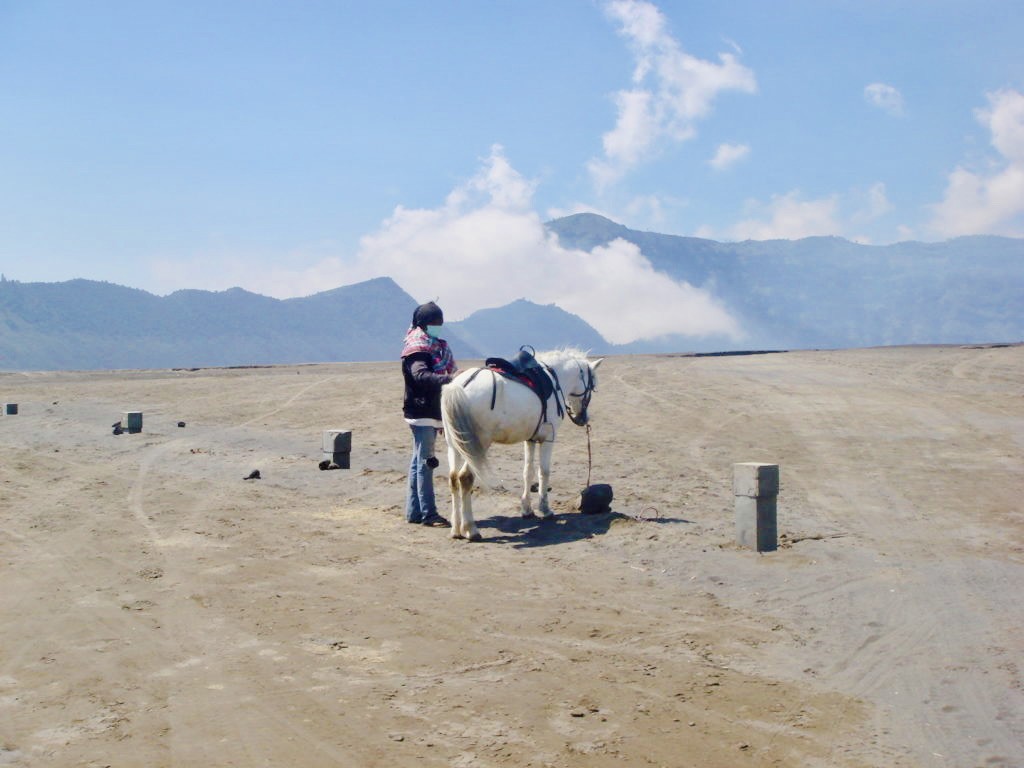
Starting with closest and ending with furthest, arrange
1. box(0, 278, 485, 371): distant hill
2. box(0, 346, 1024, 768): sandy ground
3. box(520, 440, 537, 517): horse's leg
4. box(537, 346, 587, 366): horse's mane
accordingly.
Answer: box(0, 346, 1024, 768): sandy ground
box(520, 440, 537, 517): horse's leg
box(537, 346, 587, 366): horse's mane
box(0, 278, 485, 371): distant hill

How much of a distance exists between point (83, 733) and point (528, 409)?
6544 mm

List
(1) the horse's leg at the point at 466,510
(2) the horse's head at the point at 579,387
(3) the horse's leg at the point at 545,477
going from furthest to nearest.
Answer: (2) the horse's head at the point at 579,387
(3) the horse's leg at the point at 545,477
(1) the horse's leg at the point at 466,510

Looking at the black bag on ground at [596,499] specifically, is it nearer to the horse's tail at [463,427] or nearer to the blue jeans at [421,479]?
the horse's tail at [463,427]

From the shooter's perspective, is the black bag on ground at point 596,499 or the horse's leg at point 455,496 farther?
the black bag on ground at point 596,499

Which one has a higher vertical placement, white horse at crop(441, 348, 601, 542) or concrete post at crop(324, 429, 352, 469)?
white horse at crop(441, 348, 601, 542)

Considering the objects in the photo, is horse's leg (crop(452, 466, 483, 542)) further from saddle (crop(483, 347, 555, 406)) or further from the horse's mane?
the horse's mane

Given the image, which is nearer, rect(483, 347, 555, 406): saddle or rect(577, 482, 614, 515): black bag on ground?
rect(483, 347, 555, 406): saddle

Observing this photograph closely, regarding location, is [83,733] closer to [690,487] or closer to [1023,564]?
[1023,564]

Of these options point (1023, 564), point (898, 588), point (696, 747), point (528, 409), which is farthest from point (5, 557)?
point (1023, 564)

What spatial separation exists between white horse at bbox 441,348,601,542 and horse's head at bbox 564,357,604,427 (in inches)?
17.8

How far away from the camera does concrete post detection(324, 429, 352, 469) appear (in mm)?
15336

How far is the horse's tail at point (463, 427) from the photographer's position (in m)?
9.98

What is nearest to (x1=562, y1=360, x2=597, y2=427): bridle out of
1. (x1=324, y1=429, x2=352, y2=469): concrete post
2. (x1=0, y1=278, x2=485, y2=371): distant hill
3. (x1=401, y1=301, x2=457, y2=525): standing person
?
(x1=401, y1=301, x2=457, y2=525): standing person

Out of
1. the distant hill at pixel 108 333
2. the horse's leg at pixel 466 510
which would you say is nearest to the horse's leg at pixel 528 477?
the horse's leg at pixel 466 510
